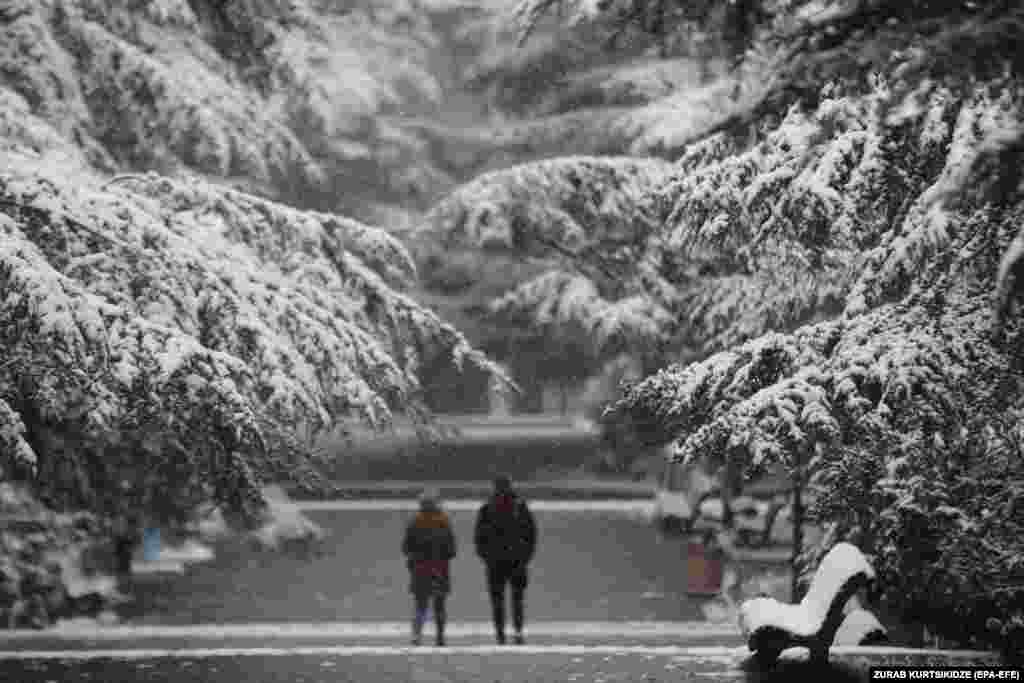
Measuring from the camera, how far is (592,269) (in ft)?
62.6

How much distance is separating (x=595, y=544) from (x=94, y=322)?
12272 millimetres

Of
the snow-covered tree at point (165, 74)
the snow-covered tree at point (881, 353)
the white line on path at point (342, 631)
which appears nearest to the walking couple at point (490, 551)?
the white line on path at point (342, 631)

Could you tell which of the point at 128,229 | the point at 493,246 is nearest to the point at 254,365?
the point at 128,229

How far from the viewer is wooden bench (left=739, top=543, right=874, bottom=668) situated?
945 cm

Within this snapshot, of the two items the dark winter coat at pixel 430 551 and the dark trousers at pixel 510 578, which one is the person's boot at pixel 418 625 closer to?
the dark winter coat at pixel 430 551

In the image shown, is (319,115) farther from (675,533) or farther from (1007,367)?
(1007,367)

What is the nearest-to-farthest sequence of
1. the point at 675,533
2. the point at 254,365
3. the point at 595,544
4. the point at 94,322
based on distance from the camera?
the point at 94,322 → the point at 254,365 → the point at 595,544 → the point at 675,533

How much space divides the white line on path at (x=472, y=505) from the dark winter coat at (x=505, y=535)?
11174 mm

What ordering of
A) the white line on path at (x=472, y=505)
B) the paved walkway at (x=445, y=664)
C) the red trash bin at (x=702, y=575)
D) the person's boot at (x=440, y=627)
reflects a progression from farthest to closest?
the white line on path at (x=472, y=505)
the red trash bin at (x=702, y=575)
the person's boot at (x=440, y=627)
the paved walkway at (x=445, y=664)

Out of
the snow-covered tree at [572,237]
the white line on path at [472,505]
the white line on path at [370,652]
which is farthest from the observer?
the white line on path at [472,505]

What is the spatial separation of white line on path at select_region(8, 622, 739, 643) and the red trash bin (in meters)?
1.65

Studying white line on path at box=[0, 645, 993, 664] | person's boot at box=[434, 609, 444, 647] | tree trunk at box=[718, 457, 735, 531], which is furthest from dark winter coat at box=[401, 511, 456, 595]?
tree trunk at box=[718, 457, 735, 531]

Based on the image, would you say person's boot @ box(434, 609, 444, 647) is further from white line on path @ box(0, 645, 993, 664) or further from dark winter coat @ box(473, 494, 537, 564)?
white line on path @ box(0, 645, 993, 664)

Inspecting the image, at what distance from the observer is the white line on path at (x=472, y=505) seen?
78.0 feet
